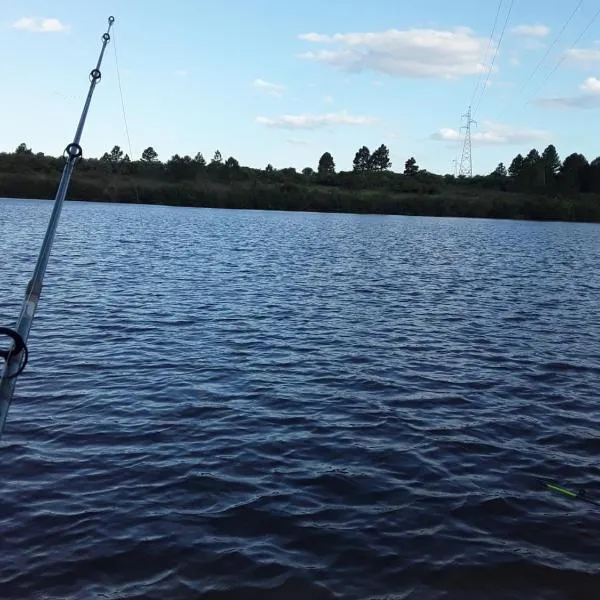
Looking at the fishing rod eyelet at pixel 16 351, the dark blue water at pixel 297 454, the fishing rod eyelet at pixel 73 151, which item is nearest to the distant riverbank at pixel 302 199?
the dark blue water at pixel 297 454

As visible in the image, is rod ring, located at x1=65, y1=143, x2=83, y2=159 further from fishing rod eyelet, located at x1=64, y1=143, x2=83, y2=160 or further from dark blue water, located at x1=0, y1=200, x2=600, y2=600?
dark blue water, located at x1=0, y1=200, x2=600, y2=600

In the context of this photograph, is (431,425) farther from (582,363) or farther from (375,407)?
(582,363)

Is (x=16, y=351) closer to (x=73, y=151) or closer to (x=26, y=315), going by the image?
(x=26, y=315)

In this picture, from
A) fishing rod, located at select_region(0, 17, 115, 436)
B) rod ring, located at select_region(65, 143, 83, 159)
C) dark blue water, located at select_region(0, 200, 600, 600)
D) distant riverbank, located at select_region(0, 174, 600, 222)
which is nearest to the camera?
fishing rod, located at select_region(0, 17, 115, 436)

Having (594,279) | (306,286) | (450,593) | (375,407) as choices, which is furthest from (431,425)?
(594,279)

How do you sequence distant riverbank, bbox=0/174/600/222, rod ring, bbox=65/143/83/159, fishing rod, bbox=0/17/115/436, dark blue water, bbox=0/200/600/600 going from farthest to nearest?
distant riverbank, bbox=0/174/600/222 → rod ring, bbox=65/143/83/159 → dark blue water, bbox=0/200/600/600 → fishing rod, bbox=0/17/115/436

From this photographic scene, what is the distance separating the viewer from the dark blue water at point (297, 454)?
7539 mm

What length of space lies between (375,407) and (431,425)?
1.41 m

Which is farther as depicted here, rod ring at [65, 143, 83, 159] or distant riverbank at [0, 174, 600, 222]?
distant riverbank at [0, 174, 600, 222]

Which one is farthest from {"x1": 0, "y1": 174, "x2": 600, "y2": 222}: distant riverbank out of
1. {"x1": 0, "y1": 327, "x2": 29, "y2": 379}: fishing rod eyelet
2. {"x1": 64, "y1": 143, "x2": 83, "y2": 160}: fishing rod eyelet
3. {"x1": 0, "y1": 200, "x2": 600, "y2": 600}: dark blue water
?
{"x1": 0, "y1": 327, "x2": 29, "y2": 379}: fishing rod eyelet

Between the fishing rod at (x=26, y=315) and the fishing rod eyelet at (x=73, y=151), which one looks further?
the fishing rod eyelet at (x=73, y=151)

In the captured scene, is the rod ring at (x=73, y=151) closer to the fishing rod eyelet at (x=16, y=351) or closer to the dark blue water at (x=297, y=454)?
the fishing rod eyelet at (x=16, y=351)

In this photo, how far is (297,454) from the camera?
10828mm

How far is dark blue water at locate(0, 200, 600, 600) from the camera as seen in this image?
7539mm
